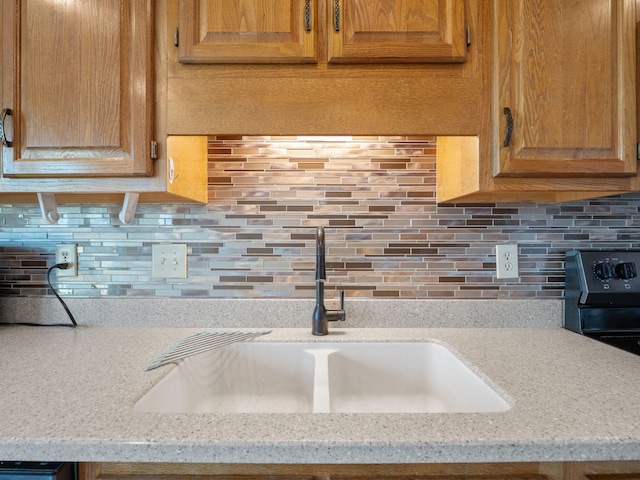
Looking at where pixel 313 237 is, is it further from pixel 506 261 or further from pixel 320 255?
pixel 506 261

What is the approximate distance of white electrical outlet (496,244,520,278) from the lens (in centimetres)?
118

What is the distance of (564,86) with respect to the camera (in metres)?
0.88

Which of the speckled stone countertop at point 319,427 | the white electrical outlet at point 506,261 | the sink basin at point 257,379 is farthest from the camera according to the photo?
the white electrical outlet at point 506,261

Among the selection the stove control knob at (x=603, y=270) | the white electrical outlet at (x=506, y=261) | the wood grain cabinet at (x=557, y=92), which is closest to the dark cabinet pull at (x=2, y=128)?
the wood grain cabinet at (x=557, y=92)

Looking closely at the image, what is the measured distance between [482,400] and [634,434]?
0.26 m

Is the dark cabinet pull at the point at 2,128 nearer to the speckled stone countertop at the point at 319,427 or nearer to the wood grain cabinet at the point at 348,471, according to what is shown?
the speckled stone countertop at the point at 319,427

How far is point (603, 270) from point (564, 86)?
1.91 ft

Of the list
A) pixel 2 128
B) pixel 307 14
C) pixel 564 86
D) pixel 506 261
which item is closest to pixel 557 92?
pixel 564 86

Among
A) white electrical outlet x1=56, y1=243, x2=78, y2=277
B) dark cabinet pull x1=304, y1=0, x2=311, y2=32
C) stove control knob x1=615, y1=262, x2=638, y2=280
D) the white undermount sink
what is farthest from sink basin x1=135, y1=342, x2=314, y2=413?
stove control knob x1=615, y1=262, x2=638, y2=280

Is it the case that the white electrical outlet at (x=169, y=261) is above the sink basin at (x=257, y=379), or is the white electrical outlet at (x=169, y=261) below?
above

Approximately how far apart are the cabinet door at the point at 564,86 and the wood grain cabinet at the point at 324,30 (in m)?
0.14

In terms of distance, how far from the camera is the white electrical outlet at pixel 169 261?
1.18 metres

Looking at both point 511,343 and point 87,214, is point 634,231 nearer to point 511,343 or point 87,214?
point 511,343

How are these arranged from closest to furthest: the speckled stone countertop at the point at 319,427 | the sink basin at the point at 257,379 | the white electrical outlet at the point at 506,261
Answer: the speckled stone countertop at the point at 319,427
the sink basin at the point at 257,379
the white electrical outlet at the point at 506,261
